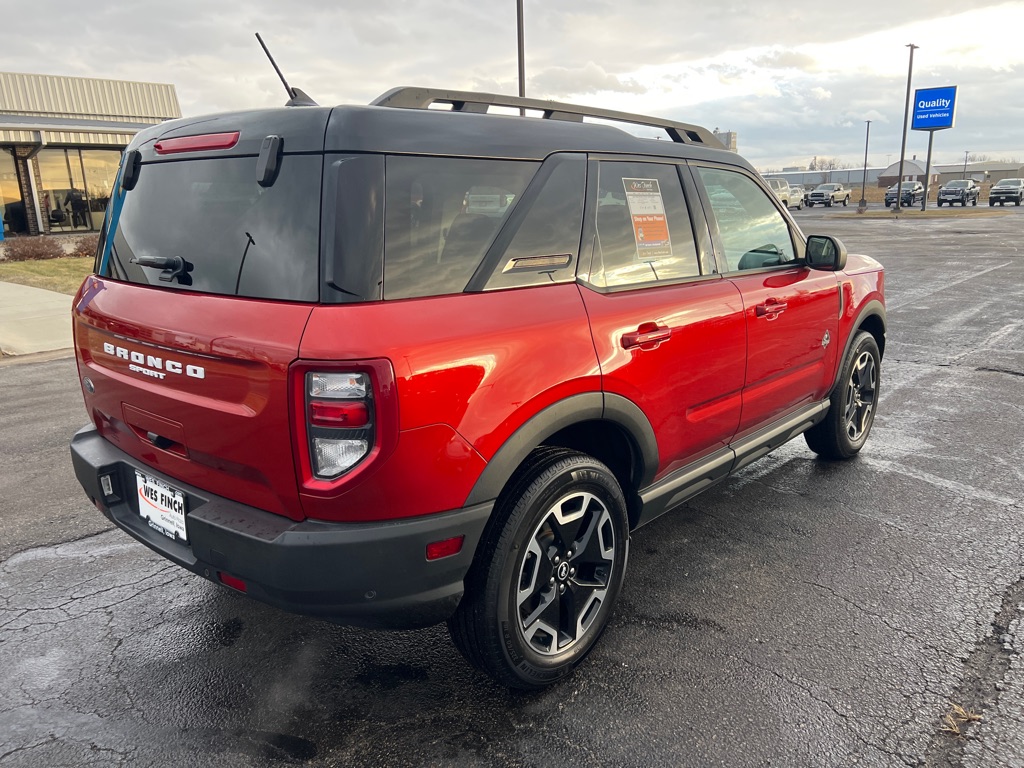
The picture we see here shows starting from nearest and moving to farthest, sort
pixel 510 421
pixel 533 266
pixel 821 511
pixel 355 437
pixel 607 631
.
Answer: pixel 355 437 < pixel 510 421 < pixel 533 266 < pixel 607 631 < pixel 821 511

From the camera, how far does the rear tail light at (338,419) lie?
1.92 metres

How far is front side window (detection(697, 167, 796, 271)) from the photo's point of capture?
3.35 meters

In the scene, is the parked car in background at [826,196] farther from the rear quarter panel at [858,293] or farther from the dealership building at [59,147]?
the rear quarter panel at [858,293]

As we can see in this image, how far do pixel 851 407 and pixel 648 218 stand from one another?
2351mm

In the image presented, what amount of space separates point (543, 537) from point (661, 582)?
1.02 metres

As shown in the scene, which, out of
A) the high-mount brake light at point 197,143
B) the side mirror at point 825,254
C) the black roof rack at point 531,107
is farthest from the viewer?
the side mirror at point 825,254

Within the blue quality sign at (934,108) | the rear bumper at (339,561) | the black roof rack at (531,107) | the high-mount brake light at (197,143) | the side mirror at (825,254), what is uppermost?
the blue quality sign at (934,108)

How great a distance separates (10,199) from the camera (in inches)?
931

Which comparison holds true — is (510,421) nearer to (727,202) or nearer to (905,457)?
(727,202)

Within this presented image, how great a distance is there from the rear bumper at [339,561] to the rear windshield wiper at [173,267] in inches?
27.0

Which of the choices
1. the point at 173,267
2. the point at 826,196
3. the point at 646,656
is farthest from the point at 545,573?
the point at 826,196

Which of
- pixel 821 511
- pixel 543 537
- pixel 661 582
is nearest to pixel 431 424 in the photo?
pixel 543 537

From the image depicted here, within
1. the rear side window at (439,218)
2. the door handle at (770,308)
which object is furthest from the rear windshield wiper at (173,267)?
the door handle at (770,308)

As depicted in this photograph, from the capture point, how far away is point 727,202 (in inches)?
135
